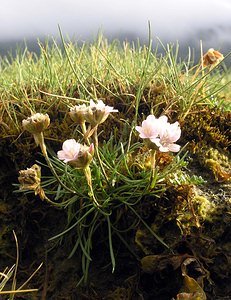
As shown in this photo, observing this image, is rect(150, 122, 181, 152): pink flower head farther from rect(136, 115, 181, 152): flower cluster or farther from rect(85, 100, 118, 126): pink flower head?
rect(85, 100, 118, 126): pink flower head

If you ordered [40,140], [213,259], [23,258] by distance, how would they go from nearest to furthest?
[40,140]
[213,259]
[23,258]

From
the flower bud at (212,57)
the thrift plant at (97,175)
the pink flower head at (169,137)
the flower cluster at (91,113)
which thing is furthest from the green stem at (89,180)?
the flower bud at (212,57)

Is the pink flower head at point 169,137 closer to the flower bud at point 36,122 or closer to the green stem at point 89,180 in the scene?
the green stem at point 89,180

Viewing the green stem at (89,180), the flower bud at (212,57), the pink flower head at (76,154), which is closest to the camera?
the pink flower head at (76,154)

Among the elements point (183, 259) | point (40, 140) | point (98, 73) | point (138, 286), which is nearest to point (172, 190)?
point (183, 259)

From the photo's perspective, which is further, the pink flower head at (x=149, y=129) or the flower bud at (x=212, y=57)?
the flower bud at (x=212, y=57)

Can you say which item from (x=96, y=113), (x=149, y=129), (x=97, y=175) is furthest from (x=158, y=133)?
(x=97, y=175)

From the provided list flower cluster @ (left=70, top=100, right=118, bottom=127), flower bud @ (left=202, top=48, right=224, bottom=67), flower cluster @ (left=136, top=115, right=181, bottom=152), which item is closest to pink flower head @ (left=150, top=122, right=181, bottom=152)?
flower cluster @ (left=136, top=115, right=181, bottom=152)

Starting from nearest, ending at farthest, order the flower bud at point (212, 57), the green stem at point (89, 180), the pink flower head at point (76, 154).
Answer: the pink flower head at point (76, 154), the green stem at point (89, 180), the flower bud at point (212, 57)

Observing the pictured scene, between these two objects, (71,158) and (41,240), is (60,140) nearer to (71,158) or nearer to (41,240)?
(41,240)
